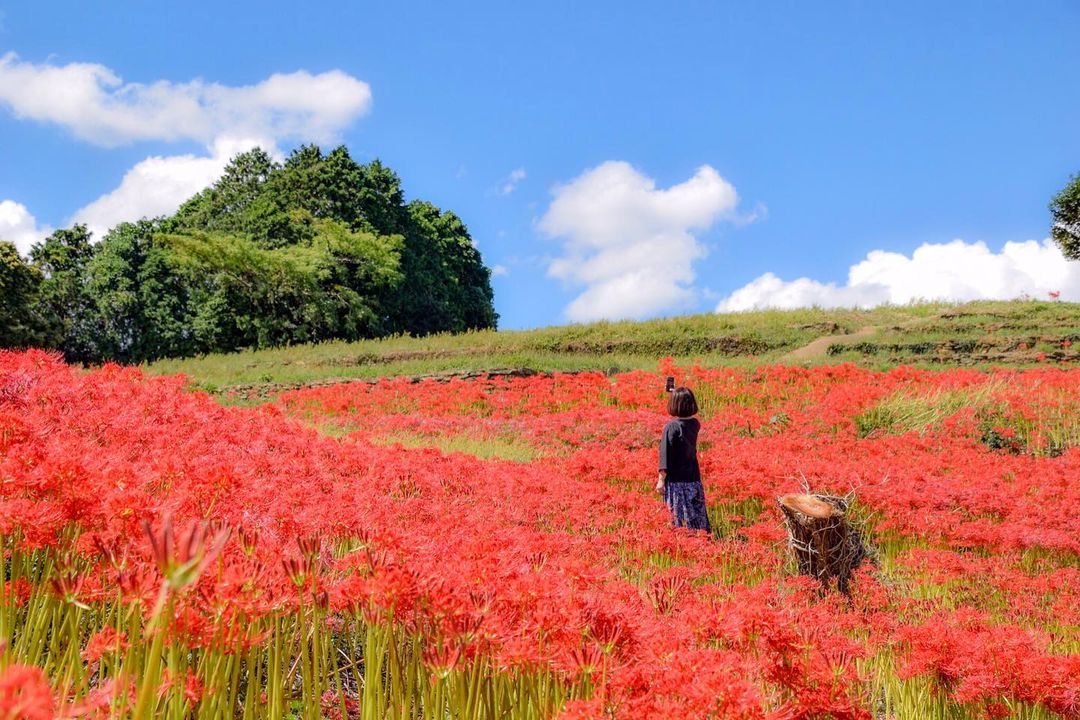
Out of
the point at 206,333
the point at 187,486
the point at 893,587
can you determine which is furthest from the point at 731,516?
the point at 206,333

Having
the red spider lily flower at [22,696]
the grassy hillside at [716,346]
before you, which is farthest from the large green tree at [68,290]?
the red spider lily flower at [22,696]

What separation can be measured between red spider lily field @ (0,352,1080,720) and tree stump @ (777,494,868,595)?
300 mm

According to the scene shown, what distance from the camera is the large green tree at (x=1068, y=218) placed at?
45.0 m

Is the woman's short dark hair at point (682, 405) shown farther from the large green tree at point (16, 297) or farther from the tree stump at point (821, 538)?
the large green tree at point (16, 297)

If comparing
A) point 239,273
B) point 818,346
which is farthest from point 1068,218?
point 239,273

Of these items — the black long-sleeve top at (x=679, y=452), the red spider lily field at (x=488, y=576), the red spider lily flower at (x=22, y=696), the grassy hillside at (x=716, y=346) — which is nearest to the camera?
the red spider lily flower at (x=22, y=696)

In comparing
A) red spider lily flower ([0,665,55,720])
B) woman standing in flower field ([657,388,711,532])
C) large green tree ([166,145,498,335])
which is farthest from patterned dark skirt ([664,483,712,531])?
large green tree ([166,145,498,335])

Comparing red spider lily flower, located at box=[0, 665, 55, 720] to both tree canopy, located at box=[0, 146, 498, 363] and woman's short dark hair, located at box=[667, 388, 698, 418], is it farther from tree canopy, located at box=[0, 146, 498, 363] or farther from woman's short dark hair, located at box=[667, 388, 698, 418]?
tree canopy, located at box=[0, 146, 498, 363]

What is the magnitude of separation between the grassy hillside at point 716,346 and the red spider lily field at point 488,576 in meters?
9.50

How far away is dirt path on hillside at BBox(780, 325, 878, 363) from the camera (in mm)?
23703

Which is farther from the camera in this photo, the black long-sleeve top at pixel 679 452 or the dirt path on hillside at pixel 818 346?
the dirt path on hillside at pixel 818 346

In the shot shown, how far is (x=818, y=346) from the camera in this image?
25.4 m

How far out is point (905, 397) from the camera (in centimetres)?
1484

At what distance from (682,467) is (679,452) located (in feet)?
0.54
